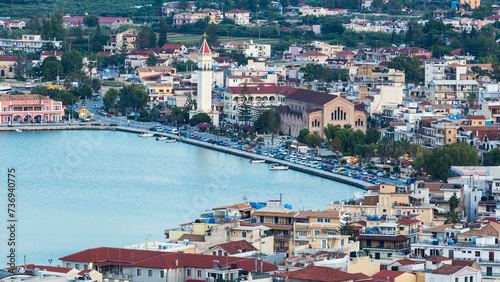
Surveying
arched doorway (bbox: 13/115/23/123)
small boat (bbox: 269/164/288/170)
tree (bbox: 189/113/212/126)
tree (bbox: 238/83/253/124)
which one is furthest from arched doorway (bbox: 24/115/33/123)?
small boat (bbox: 269/164/288/170)

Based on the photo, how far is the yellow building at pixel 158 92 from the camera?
5762 cm

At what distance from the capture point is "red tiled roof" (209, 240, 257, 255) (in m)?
21.8

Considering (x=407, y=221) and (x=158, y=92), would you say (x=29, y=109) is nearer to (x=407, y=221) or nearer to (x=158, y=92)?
(x=158, y=92)

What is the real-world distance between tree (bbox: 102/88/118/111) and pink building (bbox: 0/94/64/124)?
181 cm

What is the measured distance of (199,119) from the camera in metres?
52.0

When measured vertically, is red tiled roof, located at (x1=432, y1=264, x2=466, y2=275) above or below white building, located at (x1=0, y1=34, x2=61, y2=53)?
above

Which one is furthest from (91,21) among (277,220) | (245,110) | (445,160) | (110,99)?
(277,220)

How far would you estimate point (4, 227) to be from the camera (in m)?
28.8

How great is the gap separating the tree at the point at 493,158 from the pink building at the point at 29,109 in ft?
68.6

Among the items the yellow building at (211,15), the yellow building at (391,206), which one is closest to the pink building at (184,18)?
the yellow building at (211,15)

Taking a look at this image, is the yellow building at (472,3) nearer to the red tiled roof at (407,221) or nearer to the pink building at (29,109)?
the pink building at (29,109)

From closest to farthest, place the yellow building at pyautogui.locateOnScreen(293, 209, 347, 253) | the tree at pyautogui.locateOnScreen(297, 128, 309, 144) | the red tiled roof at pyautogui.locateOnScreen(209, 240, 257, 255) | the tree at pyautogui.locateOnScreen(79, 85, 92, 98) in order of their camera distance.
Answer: the red tiled roof at pyautogui.locateOnScreen(209, 240, 257, 255) → the yellow building at pyautogui.locateOnScreen(293, 209, 347, 253) → the tree at pyautogui.locateOnScreen(297, 128, 309, 144) → the tree at pyautogui.locateOnScreen(79, 85, 92, 98)

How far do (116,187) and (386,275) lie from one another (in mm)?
18013

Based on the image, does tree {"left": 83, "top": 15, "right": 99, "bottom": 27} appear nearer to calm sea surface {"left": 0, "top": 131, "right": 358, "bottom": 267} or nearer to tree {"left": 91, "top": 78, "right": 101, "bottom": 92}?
tree {"left": 91, "top": 78, "right": 101, "bottom": 92}
